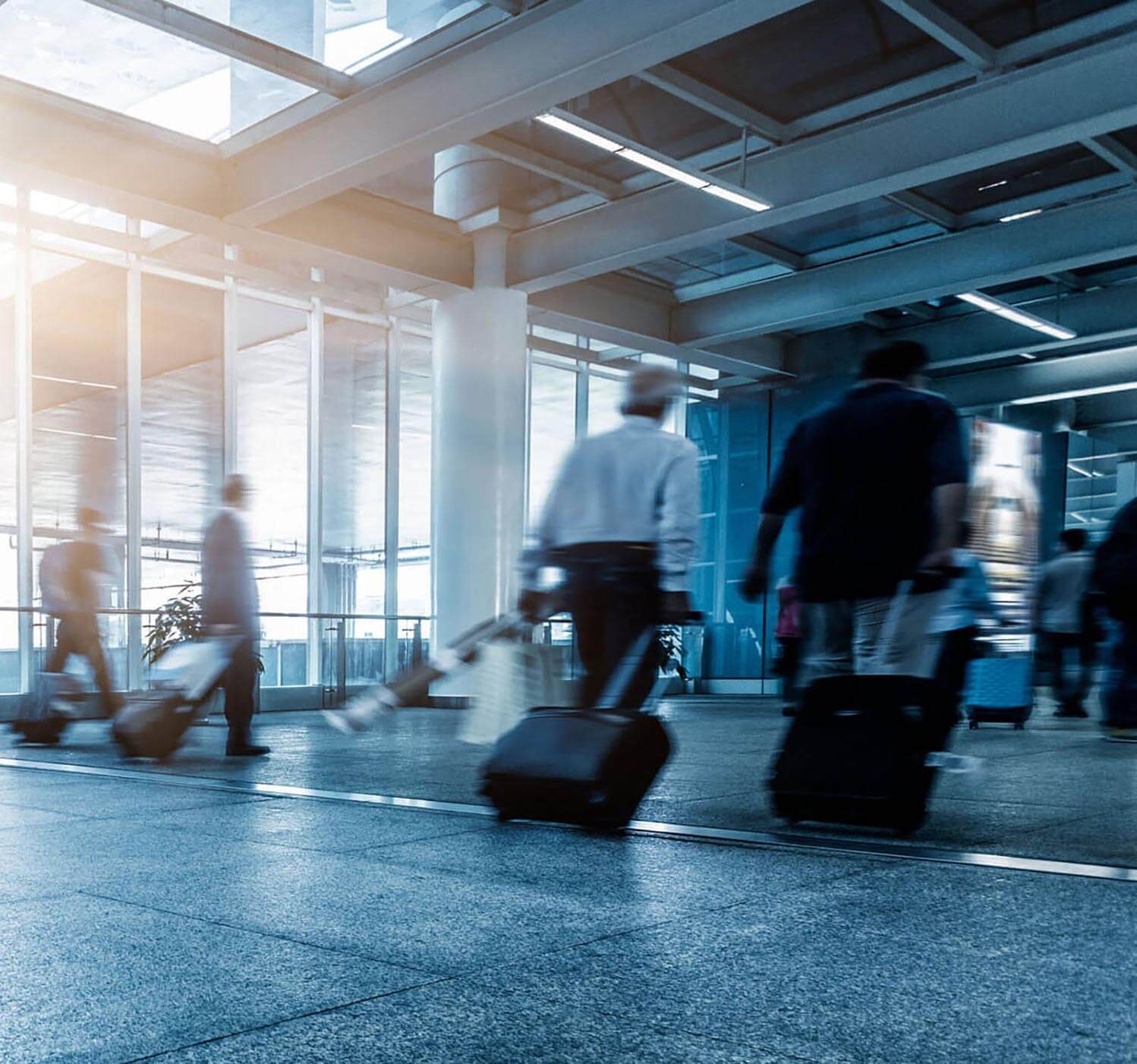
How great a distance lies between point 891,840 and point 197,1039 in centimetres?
261

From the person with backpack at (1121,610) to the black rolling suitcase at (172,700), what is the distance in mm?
5623

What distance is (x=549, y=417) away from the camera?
65.1 feet

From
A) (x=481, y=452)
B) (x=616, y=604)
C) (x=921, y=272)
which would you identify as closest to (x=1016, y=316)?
(x=921, y=272)

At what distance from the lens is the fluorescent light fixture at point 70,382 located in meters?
13.9

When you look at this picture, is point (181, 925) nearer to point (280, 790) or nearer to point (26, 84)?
point (280, 790)

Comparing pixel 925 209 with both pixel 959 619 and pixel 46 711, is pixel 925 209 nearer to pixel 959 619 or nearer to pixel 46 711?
pixel 959 619

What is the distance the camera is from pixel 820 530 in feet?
14.3

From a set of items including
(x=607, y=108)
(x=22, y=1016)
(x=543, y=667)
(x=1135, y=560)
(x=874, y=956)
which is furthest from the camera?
(x=607, y=108)

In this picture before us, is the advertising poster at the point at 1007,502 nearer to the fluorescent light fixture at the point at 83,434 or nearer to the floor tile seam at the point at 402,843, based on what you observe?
the fluorescent light fixture at the point at 83,434

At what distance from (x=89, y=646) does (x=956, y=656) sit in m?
6.37

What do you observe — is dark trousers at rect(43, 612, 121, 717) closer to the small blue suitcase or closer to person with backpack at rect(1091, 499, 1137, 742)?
the small blue suitcase

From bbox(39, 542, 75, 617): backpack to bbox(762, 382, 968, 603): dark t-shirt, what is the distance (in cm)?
643

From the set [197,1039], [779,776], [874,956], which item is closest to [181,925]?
[197,1039]

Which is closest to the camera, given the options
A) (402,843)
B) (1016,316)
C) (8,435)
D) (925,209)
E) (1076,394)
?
(402,843)
